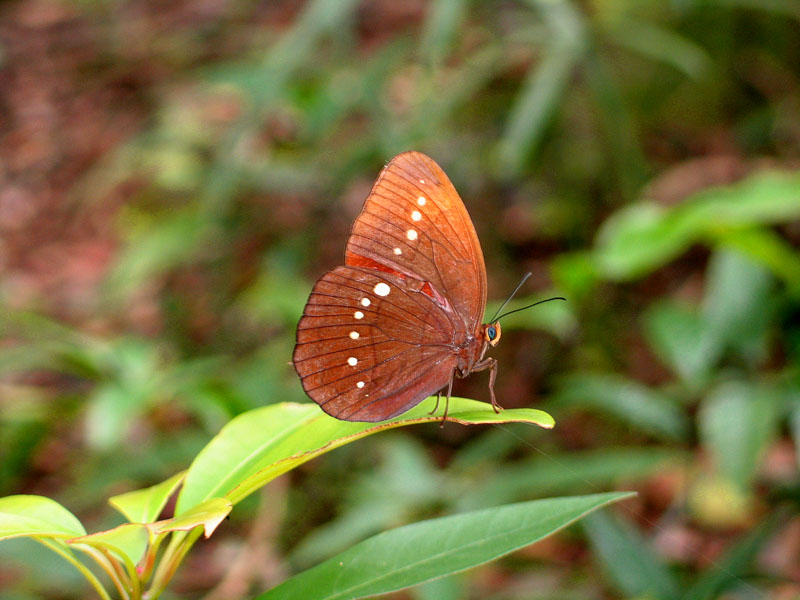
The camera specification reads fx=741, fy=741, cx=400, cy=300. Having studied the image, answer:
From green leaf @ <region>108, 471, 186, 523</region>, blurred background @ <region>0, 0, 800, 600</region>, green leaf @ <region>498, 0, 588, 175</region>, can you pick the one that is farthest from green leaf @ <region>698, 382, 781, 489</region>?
green leaf @ <region>108, 471, 186, 523</region>

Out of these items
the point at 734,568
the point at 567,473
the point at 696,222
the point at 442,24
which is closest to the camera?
the point at 734,568

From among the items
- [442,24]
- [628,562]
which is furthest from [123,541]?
[442,24]

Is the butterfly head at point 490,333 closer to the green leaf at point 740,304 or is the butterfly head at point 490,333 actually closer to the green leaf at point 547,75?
the green leaf at point 740,304

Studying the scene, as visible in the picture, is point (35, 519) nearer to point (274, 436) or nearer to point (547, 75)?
point (274, 436)

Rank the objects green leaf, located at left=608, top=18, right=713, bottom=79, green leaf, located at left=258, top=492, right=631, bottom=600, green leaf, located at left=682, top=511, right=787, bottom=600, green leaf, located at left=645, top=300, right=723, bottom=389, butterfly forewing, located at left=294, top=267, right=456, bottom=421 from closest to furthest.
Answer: green leaf, located at left=258, top=492, right=631, bottom=600 < butterfly forewing, located at left=294, top=267, right=456, bottom=421 < green leaf, located at left=682, top=511, right=787, bottom=600 < green leaf, located at left=645, top=300, right=723, bottom=389 < green leaf, located at left=608, top=18, right=713, bottom=79

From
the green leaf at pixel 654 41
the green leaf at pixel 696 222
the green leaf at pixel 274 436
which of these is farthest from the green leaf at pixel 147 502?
the green leaf at pixel 654 41

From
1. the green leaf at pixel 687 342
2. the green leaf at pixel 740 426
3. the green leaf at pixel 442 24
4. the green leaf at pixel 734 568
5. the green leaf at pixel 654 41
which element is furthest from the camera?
the green leaf at pixel 654 41

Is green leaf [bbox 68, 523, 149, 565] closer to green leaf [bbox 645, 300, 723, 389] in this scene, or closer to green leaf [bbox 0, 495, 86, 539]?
green leaf [bbox 0, 495, 86, 539]
